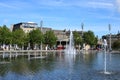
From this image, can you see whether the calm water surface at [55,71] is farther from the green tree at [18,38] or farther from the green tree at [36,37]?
the green tree at [36,37]

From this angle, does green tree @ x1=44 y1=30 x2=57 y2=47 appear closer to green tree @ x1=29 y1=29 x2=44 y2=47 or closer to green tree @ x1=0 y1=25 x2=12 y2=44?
green tree @ x1=29 y1=29 x2=44 y2=47

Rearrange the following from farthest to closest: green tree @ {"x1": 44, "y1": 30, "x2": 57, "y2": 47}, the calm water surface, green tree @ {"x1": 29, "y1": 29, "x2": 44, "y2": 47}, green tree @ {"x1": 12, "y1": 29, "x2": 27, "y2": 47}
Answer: green tree @ {"x1": 44, "y1": 30, "x2": 57, "y2": 47} → green tree @ {"x1": 29, "y1": 29, "x2": 44, "y2": 47} → green tree @ {"x1": 12, "y1": 29, "x2": 27, "y2": 47} → the calm water surface

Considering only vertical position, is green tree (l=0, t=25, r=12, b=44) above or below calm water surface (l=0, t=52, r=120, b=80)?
above

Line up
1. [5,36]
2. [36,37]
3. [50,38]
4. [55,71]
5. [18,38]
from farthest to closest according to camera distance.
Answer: [50,38] → [36,37] → [18,38] → [5,36] → [55,71]

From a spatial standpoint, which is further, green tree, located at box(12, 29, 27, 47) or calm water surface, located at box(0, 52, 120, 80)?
green tree, located at box(12, 29, 27, 47)

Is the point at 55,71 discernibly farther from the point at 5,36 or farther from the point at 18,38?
the point at 18,38

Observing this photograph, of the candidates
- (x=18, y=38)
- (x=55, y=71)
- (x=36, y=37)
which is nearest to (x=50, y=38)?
(x=36, y=37)

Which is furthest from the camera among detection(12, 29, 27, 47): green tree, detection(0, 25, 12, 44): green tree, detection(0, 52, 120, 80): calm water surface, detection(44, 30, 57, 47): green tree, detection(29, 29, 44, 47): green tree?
detection(44, 30, 57, 47): green tree

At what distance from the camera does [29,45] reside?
17538 centimetres

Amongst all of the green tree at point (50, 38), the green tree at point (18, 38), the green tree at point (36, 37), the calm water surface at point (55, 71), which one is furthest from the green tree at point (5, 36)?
the calm water surface at point (55, 71)

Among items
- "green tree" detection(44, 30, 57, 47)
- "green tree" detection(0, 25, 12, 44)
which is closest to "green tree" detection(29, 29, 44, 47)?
"green tree" detection(44, 30, 57, 47)

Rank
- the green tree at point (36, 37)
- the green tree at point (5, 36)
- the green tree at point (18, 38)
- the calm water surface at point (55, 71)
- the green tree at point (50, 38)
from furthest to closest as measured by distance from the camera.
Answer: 1. the green tree at point (50, 38)
2. the green tree at point (36, 37)
3. the green tree at point (18, 38)
4. the green tree at point (5, 36)
5. the calm water surface at point (55, 71)

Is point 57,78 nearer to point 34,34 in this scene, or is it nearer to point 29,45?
point 34,34

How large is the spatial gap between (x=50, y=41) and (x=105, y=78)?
438 ft
